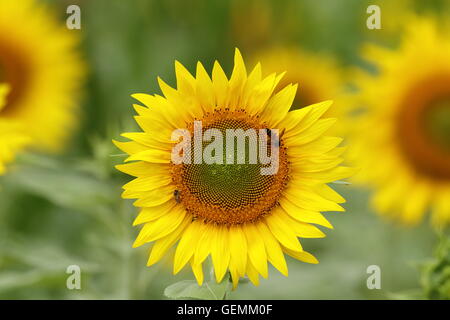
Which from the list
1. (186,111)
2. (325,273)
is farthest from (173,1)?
(186,111)

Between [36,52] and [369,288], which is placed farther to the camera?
[36,52]

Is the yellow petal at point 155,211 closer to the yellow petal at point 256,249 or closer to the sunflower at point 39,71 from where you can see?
the yellow petal at point 256,249

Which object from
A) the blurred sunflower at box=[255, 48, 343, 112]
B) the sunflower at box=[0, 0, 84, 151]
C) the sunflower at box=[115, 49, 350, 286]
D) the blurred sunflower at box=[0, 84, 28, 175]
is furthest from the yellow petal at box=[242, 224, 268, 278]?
the blurred sunflower at box=[255, 48, 343, 112]

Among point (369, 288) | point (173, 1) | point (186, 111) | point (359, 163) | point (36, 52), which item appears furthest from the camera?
point (173, 1)

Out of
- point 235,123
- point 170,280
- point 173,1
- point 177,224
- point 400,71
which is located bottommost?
point 170,280

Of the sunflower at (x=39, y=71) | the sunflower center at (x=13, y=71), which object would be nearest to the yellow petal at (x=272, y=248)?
the sunflower at (x=39, y=71)

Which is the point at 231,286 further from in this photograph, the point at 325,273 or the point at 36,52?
the point at 36,52

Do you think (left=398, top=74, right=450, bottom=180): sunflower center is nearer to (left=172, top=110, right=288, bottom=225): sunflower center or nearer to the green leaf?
(left=172, top=110, right=288, bottom=225): sunflower center
